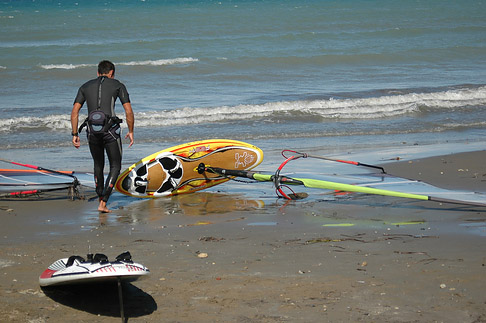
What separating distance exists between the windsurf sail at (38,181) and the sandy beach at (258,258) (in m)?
0.19

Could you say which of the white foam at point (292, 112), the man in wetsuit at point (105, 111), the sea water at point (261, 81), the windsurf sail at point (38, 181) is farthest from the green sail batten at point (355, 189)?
the white foam at point (292, 112)

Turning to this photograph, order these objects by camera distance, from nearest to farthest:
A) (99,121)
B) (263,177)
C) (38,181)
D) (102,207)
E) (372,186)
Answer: (99,121) → (102,207) → (263,177) → (372,186) → (38,181)

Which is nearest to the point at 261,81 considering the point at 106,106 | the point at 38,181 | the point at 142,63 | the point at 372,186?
the point at 142,63

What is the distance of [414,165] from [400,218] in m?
2.98

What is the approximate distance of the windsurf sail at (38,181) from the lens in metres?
7.15

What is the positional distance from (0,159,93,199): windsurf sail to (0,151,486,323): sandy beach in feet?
0.61

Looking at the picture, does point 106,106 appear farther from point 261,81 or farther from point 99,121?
point 261,81

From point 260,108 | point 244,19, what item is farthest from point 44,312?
point 244,19

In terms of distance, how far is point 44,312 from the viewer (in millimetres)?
3990

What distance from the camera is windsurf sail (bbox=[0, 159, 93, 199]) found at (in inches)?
281

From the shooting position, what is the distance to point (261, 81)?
799 inches

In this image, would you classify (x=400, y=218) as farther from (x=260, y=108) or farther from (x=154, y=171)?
(x=260, y=108)

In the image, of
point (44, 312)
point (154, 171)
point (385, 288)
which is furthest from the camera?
point (154, 171)

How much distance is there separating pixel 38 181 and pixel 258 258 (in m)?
3.61
